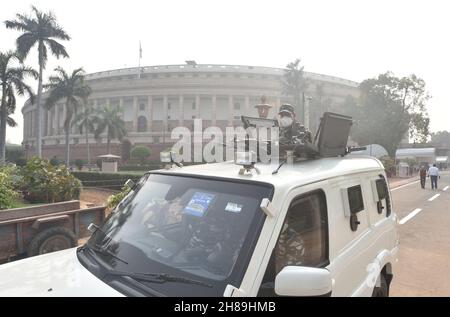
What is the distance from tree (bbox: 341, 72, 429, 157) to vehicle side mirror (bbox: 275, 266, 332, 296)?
2012 inches

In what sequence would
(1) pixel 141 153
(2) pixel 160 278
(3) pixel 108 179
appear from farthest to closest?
1. (1) pixel 141 153
2. (3) pixel 108 179
3. (2) pixel 160 278

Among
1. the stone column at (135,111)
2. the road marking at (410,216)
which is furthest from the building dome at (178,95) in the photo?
the road marking at (410,216)

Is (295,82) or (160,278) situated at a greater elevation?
(295,82)

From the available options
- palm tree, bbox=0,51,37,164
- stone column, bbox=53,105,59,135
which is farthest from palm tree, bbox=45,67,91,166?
stone column, bbox=53,105,59,135

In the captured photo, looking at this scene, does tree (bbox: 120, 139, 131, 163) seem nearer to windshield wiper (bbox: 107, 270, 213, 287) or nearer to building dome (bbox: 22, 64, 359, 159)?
building dome (bbox: 22, 64, 359, 159)

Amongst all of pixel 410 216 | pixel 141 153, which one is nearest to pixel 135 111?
pixel 141 153

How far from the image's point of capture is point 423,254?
25.9 ft

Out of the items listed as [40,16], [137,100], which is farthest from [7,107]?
[137,100]

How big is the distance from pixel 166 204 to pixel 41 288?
987mm

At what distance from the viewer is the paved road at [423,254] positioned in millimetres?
5715

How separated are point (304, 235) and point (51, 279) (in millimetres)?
1736

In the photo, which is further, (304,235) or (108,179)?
(108,179)

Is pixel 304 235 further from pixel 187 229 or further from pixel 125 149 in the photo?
pixel 125 149

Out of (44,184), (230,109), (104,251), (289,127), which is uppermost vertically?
(230,109)
